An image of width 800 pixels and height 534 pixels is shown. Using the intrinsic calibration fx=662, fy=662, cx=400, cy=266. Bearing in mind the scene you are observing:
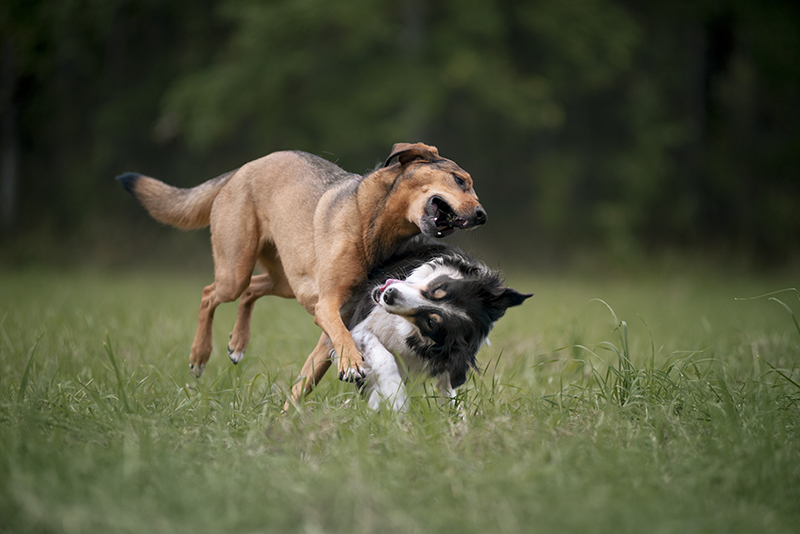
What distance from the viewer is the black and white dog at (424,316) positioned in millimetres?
3779

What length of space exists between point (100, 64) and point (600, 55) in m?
12.8

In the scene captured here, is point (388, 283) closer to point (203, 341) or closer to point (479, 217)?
point (479, 217)

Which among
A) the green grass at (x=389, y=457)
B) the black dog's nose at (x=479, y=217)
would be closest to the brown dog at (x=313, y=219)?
the black dog's nose at (x=479, y=217)

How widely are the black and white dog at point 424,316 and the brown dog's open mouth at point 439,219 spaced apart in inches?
14.3

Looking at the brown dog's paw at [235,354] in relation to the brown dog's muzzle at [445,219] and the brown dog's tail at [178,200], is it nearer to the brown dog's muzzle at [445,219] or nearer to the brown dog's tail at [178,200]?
the brown dog's tail at [178,200]

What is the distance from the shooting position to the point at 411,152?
3898mm

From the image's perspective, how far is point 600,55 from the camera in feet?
52.6

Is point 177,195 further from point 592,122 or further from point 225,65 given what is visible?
point 592,122

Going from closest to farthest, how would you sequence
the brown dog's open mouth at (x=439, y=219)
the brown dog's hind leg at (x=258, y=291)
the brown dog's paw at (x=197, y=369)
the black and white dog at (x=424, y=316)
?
the brown dog's open mouth at (x=439, y=219)
the black and white dog at (x=424, y=316)
the brown dog's paw at (x=197, y=369)
the brown dog's hind leg at (x=258, y=291)

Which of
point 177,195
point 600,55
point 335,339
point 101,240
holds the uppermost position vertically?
point 600,55

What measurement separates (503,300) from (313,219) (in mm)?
1349

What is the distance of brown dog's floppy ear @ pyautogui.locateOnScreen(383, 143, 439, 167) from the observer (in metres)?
3.84

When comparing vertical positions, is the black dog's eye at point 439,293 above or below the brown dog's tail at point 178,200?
below

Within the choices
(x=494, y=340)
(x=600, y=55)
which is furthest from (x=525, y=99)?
(x=494, y=340)
